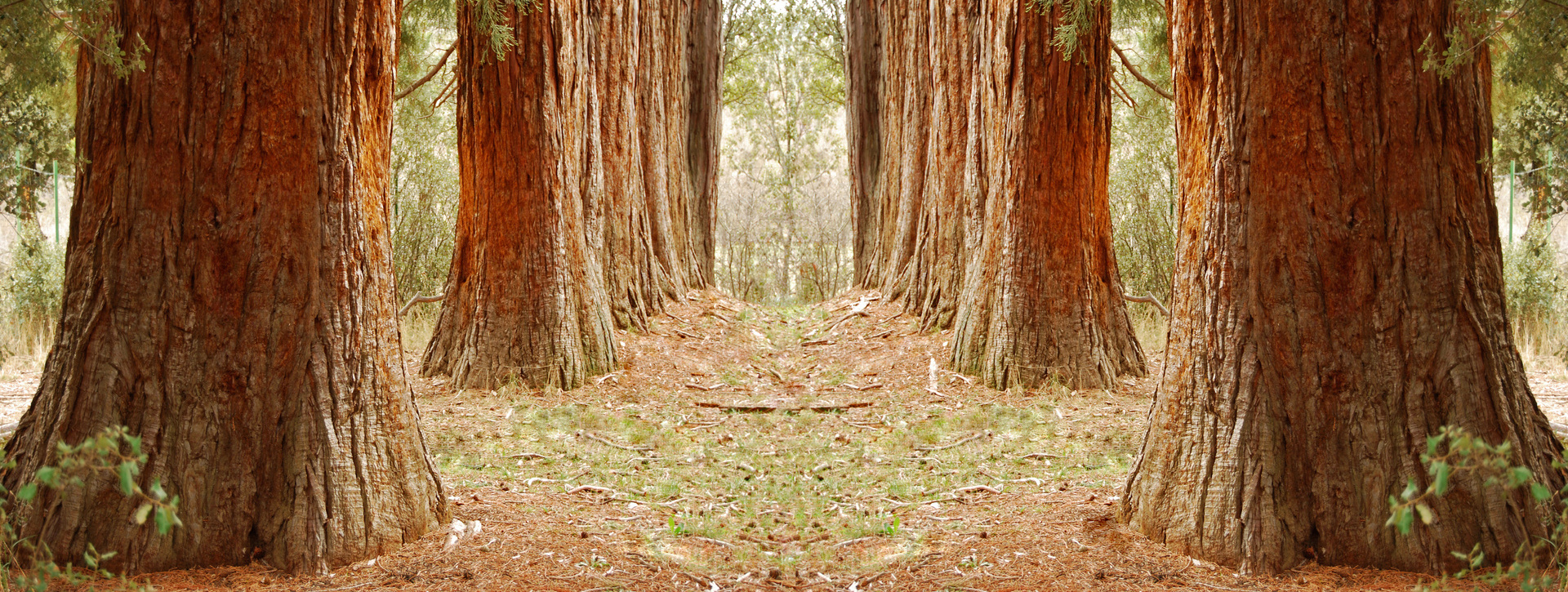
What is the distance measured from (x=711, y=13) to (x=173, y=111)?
11.9 metres

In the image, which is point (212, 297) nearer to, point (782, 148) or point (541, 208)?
point (541, 208)

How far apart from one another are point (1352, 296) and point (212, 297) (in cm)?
390

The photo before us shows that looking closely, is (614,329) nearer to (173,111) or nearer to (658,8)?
(658,8)

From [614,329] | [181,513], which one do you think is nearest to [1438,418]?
[181,513]

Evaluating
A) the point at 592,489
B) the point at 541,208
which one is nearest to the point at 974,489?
the point at 592,489

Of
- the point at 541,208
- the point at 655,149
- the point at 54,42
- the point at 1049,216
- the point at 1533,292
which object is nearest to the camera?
the point at 54,42

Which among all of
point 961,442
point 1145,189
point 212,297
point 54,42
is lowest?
point 961,442

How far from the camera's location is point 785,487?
195 inches

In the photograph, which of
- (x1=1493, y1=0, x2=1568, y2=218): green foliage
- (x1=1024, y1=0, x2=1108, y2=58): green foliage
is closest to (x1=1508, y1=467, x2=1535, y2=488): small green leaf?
(x1=1493, y1=0, x2=1568, y2=218): green foliage

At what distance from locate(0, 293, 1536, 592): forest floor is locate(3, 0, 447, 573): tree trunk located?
0.26 m

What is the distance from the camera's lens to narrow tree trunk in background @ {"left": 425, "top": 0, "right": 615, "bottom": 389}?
297 inches

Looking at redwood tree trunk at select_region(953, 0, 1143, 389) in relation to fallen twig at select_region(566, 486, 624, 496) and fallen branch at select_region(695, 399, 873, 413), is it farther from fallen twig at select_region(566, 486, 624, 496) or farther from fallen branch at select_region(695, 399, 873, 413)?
fallen twig at select_region(566, 486, 624, 496)

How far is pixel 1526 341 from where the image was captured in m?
10.2

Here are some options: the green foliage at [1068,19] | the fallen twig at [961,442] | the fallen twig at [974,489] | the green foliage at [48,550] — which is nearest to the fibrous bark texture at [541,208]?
the fallen twig at [961,442]
